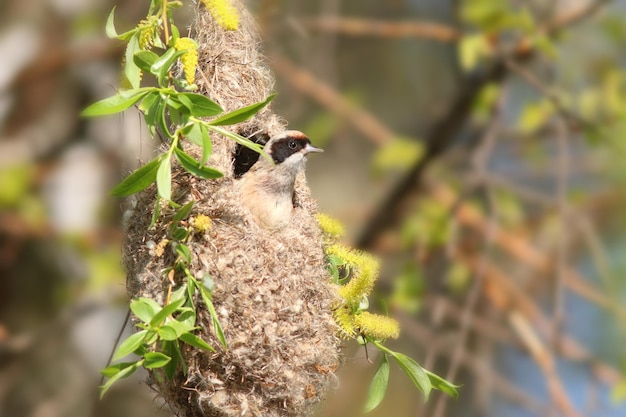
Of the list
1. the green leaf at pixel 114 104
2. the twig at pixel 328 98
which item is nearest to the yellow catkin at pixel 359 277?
the green leaf at pixel 114 104

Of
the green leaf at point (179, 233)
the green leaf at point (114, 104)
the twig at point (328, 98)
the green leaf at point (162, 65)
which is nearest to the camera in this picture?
the green leaf at point (114, 104)

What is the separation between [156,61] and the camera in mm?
1899

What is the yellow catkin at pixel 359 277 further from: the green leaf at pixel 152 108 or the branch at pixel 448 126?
the branch at pixel 448 126

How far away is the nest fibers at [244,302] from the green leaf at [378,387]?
0.54 ft

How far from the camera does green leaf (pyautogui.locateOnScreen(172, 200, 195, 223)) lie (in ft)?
6.88

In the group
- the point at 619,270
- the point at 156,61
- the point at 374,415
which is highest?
the point at 156,61

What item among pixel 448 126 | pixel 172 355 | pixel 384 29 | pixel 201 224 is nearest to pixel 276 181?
pixel 201 224

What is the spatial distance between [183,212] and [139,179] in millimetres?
248

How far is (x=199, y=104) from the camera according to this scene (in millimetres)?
1904

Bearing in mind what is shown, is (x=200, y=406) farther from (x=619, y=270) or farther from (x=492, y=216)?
(x=619, y=270)

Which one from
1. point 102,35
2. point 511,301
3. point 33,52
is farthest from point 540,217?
point 33,52

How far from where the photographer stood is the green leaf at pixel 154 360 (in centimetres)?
191

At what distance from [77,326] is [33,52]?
1913mm

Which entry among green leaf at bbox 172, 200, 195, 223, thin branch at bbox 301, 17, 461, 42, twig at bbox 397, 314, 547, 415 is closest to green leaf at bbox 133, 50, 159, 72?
green leaf at bbox 172, 200, 195, 223
